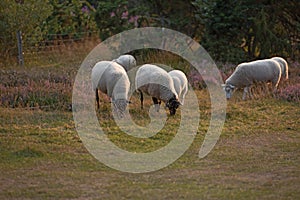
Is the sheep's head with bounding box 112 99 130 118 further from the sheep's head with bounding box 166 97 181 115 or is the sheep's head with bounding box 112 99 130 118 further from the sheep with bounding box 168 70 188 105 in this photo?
the sheep with bounding box 168 70 188 105

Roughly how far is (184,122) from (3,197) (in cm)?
547

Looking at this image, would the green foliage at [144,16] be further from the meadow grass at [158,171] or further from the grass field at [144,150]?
the meadow grass at [158,171]

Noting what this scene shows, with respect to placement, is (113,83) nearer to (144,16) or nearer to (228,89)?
(228,89)

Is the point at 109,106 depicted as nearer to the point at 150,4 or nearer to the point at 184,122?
the point at 184,122

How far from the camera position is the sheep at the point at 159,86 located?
13.1 m

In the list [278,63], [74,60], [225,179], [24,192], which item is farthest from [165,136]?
[74,60]

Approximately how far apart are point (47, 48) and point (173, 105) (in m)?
11.0

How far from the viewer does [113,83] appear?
A: 12992 mm

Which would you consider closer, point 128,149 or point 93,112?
point 128,149

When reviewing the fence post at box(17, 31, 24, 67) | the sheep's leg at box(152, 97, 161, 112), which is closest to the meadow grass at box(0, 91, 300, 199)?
the sheep's leg at box(152, 97, 161, 112)

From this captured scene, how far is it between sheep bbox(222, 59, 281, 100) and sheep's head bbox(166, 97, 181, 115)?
9.89ft

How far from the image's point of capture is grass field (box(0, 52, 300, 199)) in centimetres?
801

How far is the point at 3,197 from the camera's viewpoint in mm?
7699

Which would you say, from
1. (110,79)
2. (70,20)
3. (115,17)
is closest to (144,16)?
(115,17)
